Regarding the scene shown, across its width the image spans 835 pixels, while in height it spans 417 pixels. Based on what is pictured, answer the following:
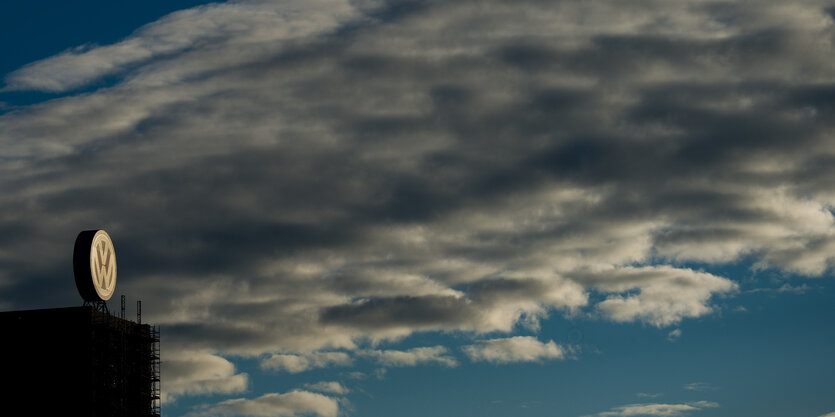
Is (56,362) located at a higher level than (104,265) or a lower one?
lower

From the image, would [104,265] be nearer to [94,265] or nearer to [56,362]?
[94,265]

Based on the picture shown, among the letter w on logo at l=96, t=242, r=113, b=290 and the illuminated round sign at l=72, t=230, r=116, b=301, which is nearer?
the illuminated round sign at l=72, t=230, r=116, b=301

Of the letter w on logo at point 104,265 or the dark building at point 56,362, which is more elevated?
the letter w on logo at point 104,265

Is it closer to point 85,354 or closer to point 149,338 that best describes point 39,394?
point 85,354

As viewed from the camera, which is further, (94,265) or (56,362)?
(56,362)

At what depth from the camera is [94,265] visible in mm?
116000

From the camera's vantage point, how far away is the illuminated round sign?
115 m

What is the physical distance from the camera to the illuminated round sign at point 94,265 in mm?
114812

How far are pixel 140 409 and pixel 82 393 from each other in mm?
11665

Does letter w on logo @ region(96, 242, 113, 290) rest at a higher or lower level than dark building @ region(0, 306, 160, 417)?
higher

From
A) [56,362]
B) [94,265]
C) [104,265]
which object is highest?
[104,265]

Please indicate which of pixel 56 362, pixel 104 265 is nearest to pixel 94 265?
pixel 104 265

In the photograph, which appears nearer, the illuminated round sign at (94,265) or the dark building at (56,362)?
the illuminated round sign at (94,265)

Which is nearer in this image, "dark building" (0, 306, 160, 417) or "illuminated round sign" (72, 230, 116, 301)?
"illuminated round sign" (72, 230, 116, 301)
